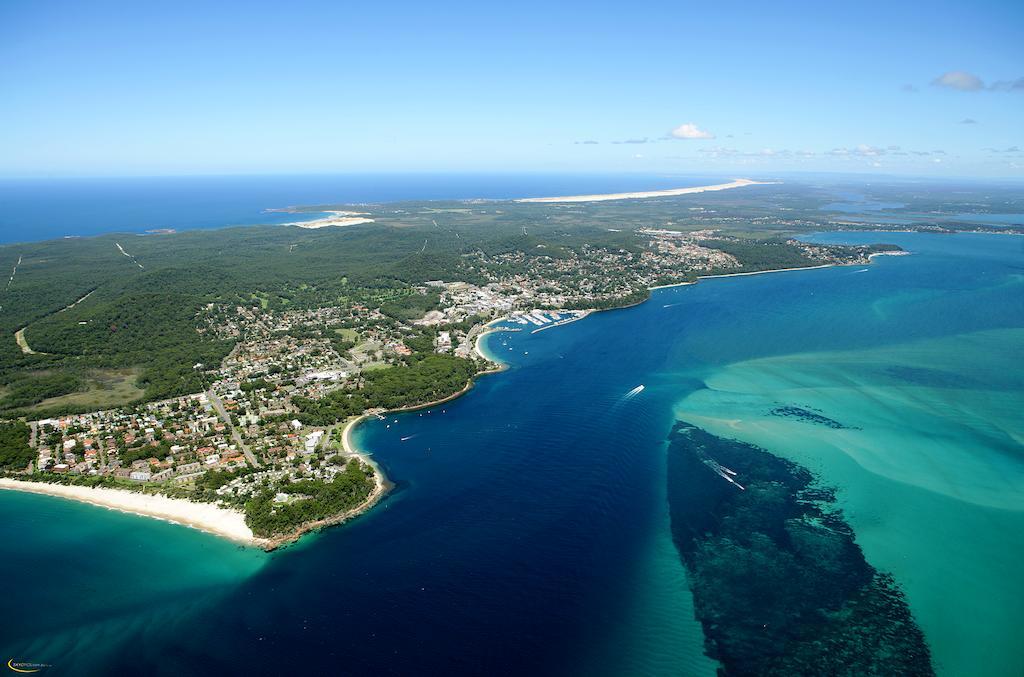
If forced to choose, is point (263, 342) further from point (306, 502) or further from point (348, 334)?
point (306, 502)

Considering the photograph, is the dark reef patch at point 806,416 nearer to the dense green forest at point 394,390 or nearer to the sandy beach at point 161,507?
the dense green forest at point 394,390

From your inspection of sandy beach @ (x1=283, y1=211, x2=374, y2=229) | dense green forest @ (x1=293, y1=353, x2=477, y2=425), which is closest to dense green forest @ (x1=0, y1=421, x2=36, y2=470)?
dense green forest @ (x1=293, y1=353, x2=477, y2=425)

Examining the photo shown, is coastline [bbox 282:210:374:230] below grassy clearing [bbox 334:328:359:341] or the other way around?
the other way around

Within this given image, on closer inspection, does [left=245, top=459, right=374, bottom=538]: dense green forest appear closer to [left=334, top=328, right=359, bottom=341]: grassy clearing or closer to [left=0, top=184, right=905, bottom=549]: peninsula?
[left=0, top=184, right=905, bottom=549]: peninsula

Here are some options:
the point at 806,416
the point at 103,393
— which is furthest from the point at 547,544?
the point at 103,393

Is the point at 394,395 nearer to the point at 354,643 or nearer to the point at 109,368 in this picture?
the point at 354,643

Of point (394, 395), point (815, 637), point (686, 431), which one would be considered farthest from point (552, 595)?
point (394, 395)
